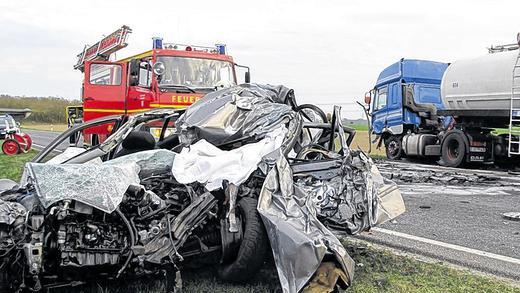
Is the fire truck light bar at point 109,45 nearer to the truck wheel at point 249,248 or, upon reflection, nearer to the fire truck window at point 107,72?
the fire truck window at point 107,72

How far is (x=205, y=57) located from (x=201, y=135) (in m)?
7.36

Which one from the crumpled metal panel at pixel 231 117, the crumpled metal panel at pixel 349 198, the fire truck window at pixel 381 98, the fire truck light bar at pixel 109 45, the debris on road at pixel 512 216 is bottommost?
the debris on road at pixel 512 216

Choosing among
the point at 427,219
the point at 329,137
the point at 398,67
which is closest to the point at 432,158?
the point at 398,67

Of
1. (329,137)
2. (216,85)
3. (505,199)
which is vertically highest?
(216,85)

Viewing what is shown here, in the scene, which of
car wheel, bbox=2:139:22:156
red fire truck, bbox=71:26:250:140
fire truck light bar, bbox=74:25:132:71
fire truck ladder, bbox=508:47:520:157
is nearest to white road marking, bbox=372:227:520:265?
red fire truck, bbox=71:26:250:140

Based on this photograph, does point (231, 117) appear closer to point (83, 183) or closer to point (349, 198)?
point (349, 198)

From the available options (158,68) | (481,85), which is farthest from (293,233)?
(481,85)

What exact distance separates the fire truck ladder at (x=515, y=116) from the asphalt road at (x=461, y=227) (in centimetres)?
346

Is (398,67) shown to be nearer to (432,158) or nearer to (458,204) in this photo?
(432,158)

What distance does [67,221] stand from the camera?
338 centimetres

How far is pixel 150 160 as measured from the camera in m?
4.31

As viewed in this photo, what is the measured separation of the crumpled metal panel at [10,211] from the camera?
329 cm

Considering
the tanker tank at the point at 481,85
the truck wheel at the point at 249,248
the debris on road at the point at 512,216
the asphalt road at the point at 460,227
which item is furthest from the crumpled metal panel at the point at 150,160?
the tanker tank at the point at 481,85

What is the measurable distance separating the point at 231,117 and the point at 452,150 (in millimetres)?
13455
